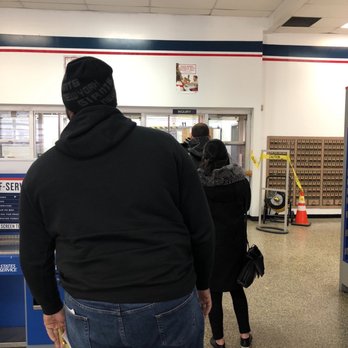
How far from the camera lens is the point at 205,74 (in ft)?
21.9

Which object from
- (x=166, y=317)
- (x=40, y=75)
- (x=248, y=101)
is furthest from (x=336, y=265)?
(x=40, y=75)

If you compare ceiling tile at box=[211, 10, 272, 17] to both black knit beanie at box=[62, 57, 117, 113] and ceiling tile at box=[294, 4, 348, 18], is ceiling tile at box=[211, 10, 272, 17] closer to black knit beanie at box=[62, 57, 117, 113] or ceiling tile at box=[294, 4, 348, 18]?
ceiling tile at box=[294, 4, 348, 18]

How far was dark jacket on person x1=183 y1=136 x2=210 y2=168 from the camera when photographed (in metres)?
2.90

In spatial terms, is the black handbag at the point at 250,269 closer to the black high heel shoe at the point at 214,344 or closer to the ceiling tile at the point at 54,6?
the black high heel shoe at the point at 214,344

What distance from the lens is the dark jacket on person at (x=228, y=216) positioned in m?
2.29

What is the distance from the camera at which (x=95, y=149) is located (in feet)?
3.34

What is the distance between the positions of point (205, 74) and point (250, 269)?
495cm

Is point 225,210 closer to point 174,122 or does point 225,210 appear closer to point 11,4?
point 174,122

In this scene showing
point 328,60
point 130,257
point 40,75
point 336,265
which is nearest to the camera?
point 130,257

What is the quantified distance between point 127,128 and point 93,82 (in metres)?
0.17

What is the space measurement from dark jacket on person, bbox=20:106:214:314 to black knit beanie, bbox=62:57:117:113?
0.03m

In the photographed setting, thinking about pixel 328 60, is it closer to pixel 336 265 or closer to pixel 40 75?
pixel 336 265

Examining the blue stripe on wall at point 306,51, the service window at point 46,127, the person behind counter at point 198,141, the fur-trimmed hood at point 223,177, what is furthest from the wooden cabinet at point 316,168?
the fur-trimmed hood at point 223,177

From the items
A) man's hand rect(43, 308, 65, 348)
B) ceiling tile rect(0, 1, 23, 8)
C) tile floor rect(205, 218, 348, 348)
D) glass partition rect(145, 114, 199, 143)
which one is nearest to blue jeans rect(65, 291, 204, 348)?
man's hand rect(43, 308, 65, 348)
